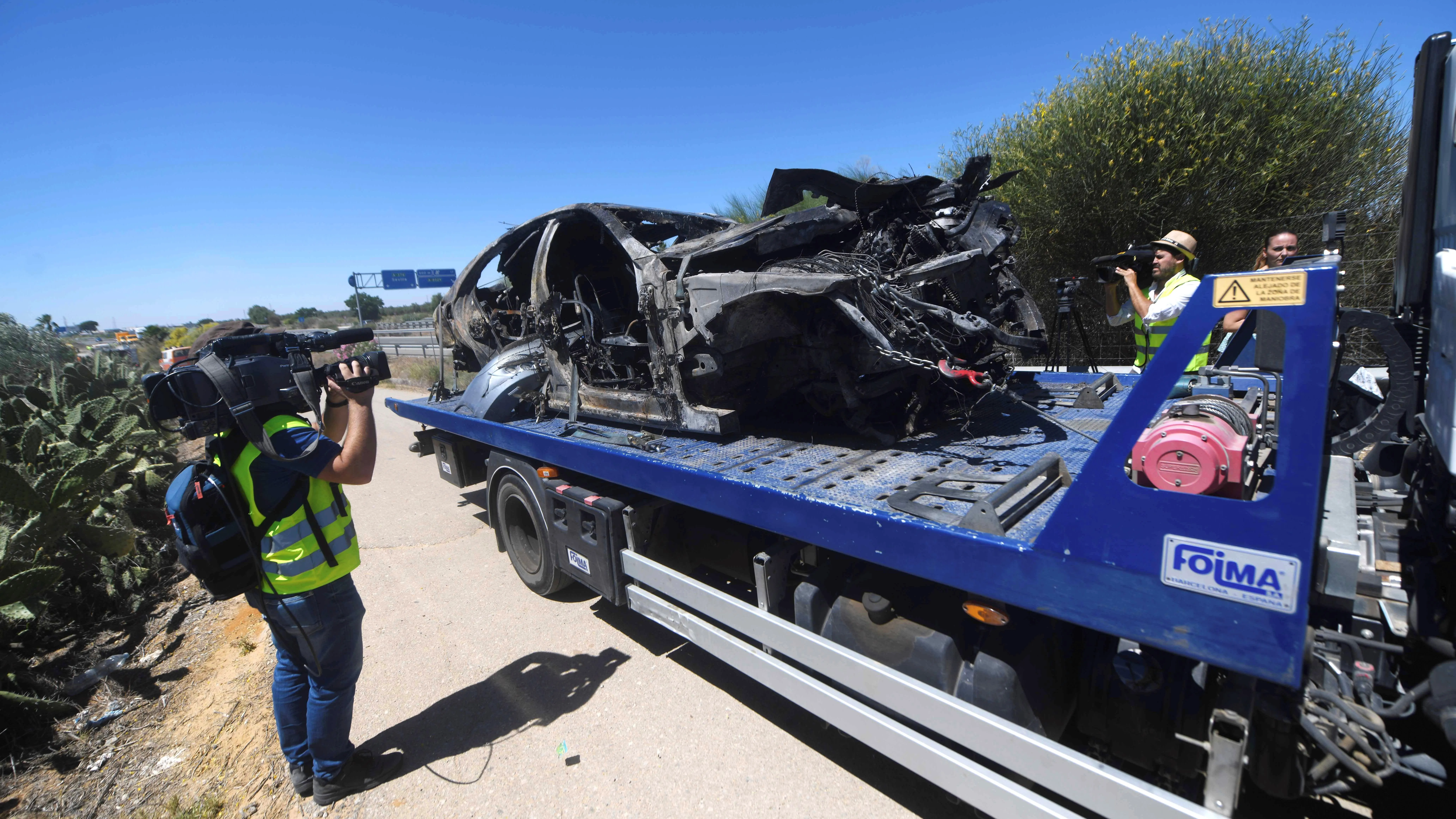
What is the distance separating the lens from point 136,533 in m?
5.37

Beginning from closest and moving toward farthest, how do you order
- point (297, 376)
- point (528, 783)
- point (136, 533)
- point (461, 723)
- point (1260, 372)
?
point (1260, 372)
point (297, 376)
point (528, 783)
point (461, 723)
point (136, 533)

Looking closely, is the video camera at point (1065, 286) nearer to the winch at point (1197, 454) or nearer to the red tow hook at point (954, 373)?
the red tow hook at point (954, 373)

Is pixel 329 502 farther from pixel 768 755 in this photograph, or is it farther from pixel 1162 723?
pixel 1162 723

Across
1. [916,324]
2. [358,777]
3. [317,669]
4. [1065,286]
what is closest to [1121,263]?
[1065,286]

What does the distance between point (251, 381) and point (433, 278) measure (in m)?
42.1

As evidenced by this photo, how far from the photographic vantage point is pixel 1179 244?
174 inches

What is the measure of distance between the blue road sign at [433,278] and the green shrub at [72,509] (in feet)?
104

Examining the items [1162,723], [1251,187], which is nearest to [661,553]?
[1162,723]

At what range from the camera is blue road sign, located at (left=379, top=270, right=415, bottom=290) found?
3778 centimetres

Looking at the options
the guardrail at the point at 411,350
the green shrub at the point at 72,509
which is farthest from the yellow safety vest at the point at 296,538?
the guardrail at the point at 411,350

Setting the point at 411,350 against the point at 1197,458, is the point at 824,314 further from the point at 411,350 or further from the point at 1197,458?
the point at 411,350

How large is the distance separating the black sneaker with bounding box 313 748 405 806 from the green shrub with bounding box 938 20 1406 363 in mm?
10237

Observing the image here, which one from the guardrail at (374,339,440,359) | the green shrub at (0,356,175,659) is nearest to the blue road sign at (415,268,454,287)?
the guardrail at (374,339,440,359)

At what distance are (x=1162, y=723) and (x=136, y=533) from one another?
760cm
